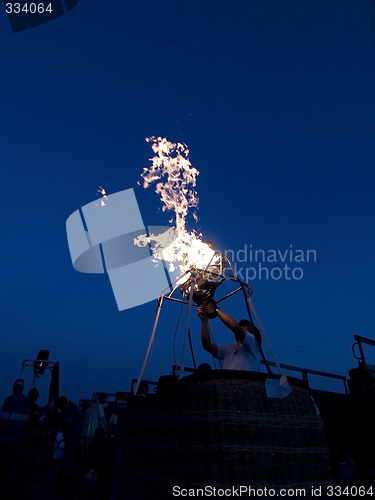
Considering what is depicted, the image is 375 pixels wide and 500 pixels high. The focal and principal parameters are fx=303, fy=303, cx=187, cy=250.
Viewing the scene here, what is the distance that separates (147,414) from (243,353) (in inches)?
65.9

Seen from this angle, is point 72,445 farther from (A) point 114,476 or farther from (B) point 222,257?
(B) point 222,257

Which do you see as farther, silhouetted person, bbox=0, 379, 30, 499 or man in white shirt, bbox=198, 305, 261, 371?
silhouetted person, bbox=0, 379, 30, 499

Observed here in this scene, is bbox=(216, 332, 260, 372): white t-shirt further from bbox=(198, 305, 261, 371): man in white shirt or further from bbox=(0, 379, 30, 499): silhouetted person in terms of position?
bbox=(0, 379, 30, 499): silhouetted person

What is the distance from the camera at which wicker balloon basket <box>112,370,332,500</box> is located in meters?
2.09

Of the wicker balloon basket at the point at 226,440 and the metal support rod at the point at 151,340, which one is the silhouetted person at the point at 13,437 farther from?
the wicker balloon basket at the point at 226,440

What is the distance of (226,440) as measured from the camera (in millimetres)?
2123

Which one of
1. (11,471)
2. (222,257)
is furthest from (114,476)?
(11,471)

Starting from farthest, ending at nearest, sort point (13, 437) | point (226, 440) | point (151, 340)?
point (13, 437), point (151, 340), point (226, 440)

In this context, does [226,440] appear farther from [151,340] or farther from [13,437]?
[13,437]

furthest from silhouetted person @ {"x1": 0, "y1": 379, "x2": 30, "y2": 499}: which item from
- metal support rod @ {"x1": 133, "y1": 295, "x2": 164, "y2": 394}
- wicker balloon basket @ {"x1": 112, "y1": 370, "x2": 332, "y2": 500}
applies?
wicker balloon basket @ {"x1": 112, "y1": 370, "x2": 332, "y2": 500}

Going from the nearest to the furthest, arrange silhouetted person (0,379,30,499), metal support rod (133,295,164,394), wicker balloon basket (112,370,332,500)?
wicker balloon basket (112,370,332,500)
metal support rod (133,295,164,394)
silhouetted person (0,379,30,499)

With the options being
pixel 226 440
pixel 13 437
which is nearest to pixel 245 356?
pixel 226 440

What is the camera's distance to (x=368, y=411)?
15.9 ft

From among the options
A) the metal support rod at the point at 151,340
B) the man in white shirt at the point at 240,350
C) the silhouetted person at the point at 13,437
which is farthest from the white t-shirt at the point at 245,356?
the silhouetted person at the point at 13,437
